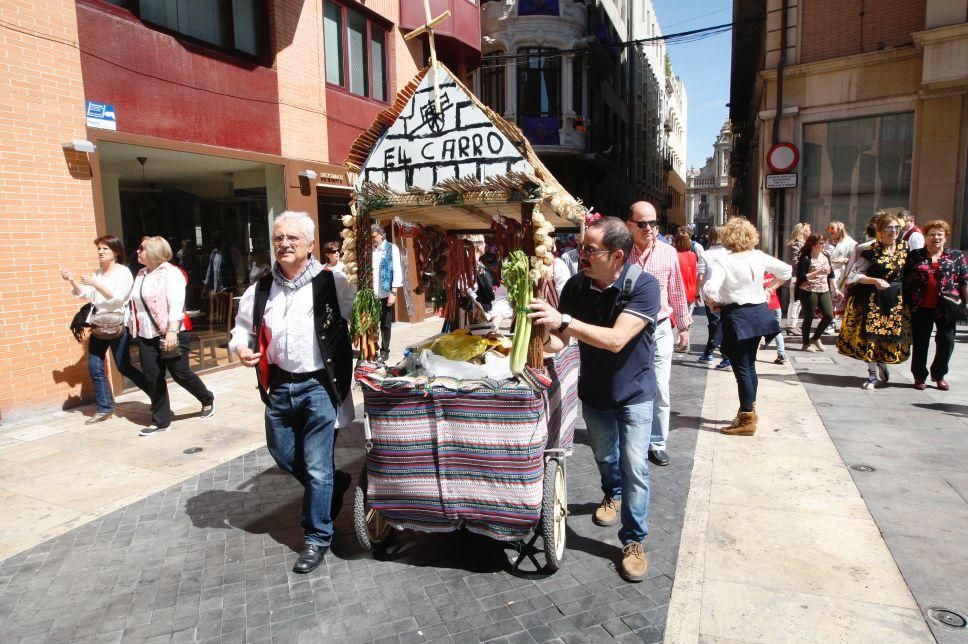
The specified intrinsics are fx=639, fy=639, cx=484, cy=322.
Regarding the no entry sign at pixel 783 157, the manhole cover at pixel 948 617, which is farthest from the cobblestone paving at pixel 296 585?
the no entry sign at pixel 783 157

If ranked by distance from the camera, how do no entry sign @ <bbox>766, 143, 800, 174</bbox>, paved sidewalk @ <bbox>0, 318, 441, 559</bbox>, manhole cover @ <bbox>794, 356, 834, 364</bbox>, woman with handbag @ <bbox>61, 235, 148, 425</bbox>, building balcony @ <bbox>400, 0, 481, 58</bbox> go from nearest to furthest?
paved sidewalk @ <bbox>0, 318, 441, 559</bbox> → woman with handbag @ <bbox>61, 235, 148, 425</bbox> → manhole cover @ <bbox>794, 356, 834, 364</bbox> → building balcony @ <bbox>400, 0, 481, 58</bbox> → no entry sign @ <bbox>766, 143, 800, 174</bbox>

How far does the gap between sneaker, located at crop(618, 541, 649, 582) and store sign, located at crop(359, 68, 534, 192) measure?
2.10m

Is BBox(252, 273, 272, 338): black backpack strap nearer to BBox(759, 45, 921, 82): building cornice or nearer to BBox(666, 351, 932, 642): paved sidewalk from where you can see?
BBox(666, 351, 932, 642): paved sidewalk

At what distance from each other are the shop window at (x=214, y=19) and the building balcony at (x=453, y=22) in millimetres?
3639

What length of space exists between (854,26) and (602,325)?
43.6 ft

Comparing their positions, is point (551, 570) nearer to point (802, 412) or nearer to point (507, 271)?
point (507, 271)

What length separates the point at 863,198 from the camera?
13797 mm

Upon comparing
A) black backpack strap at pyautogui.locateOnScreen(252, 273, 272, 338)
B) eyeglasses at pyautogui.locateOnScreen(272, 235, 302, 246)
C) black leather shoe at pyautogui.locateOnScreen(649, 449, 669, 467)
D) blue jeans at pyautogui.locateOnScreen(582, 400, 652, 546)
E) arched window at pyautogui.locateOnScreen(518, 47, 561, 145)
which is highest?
arched window at pyautogui.locateOnScreen(518, 47, 561, 145)

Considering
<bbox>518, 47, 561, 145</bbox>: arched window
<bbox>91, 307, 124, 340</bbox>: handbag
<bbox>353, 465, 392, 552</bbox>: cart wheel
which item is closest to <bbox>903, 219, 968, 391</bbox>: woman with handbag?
<bbox>353, 465, 392, 552</bbox>: cart wheel

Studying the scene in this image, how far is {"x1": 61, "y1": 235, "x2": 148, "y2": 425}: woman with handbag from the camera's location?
6.09 metres

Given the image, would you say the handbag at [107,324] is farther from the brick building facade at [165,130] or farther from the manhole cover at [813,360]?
the manhole cover at [813,360]

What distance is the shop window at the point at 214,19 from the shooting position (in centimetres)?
789

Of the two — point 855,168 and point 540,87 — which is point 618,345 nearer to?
point 855,168

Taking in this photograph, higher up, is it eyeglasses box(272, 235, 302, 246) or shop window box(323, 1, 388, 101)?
shop window box(323, 1, 388, 101)
